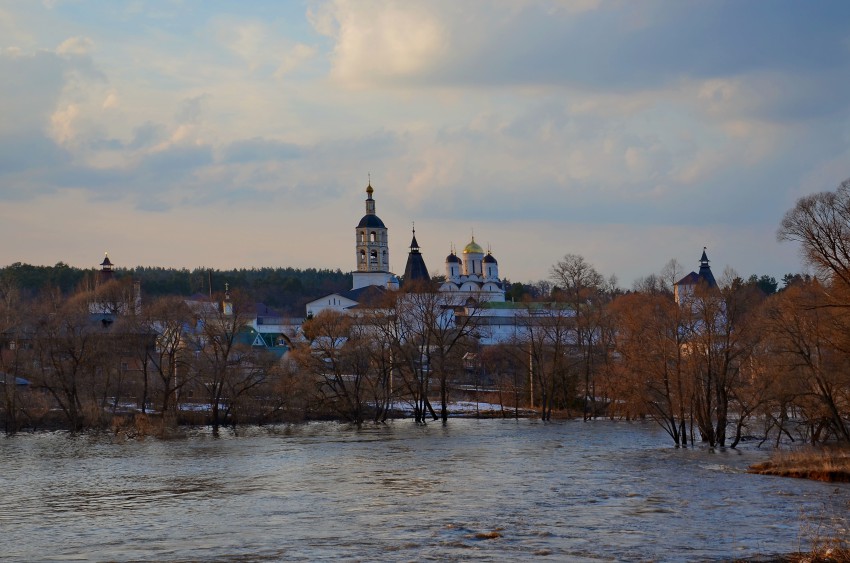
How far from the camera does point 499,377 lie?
275 feet

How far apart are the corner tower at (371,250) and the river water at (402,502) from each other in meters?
106

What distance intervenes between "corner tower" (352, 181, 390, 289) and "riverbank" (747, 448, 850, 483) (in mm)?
118120

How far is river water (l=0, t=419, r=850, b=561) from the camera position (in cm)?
2144

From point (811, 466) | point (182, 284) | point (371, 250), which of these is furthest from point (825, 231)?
point (182, 284)

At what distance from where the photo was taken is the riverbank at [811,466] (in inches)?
1208

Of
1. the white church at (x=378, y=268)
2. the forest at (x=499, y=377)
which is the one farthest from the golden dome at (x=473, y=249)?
the forest at (x=499, y=377)

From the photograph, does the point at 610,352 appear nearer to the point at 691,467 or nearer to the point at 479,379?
the point at 479,379

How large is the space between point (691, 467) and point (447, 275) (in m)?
127

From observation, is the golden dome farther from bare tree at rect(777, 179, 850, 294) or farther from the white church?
bare tree at rect(777, 179, 850, 294)

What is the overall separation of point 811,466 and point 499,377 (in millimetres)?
52287

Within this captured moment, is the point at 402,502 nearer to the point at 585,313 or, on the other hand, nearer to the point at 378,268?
the point at 585,313

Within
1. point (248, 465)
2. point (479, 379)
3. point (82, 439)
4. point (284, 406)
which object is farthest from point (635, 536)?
point (479, 379)

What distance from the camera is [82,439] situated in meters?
49.6

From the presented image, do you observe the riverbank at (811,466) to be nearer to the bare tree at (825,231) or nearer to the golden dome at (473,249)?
the bare tree at (825,231)
